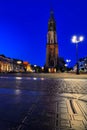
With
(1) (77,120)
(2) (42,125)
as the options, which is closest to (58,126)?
(2) (42,125)

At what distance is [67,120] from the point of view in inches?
328

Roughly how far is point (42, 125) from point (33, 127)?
346mm

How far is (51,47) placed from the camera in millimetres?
190000

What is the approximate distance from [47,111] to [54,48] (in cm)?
17973

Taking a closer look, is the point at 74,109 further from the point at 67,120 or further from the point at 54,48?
the point at 54,48

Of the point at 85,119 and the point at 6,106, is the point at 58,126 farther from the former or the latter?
the point at 6,106

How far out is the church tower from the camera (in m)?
179

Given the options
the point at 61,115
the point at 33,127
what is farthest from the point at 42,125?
the point at 61,115

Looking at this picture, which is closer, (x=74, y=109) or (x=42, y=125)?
(x=42, y=125)

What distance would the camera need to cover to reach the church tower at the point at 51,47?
179 m

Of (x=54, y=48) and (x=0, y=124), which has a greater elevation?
(x=54, y=48)

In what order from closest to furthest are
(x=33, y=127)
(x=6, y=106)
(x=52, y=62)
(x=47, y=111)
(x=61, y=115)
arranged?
(x=33, y=127), (x=61, y=115), (x=47, y=111), (x=6, y=106), (x=52, y=62)

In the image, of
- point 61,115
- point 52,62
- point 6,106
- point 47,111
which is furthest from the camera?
point 52,62

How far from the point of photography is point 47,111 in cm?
1003
